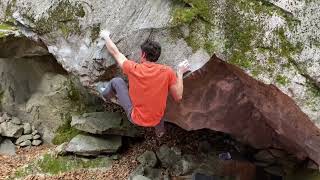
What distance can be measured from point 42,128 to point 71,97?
0.95 meters

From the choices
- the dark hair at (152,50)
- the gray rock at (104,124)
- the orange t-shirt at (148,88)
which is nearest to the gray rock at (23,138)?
the gray rock at (104,124)

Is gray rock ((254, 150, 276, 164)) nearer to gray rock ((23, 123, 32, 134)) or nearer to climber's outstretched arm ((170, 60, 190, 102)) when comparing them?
climber's outstretched arm ((170, 60, 190, 102))

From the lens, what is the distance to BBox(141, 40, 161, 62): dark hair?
7.60 metres

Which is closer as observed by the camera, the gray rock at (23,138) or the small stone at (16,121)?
the gray rock at (23,138)

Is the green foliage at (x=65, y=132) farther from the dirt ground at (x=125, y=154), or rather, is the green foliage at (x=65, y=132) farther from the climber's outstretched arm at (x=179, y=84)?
the climber's outstretched arm at (x=179, y=84)

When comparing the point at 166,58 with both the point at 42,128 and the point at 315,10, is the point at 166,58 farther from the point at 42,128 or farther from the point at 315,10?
the point at 42,128

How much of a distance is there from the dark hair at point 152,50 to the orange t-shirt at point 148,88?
10cm

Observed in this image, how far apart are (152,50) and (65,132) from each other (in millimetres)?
4311

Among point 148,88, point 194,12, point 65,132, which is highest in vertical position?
point 194,12

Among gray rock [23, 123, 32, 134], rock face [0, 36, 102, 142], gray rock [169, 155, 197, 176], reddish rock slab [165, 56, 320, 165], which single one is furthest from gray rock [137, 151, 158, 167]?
gray rock [23, 123, 32, 134]

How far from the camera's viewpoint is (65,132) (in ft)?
36.6

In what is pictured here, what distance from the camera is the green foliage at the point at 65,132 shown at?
10977 mm

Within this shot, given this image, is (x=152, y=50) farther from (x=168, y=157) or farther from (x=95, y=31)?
(x=168, y=157)

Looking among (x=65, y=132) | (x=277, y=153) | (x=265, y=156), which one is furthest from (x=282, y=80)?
(x=65, y=132)
